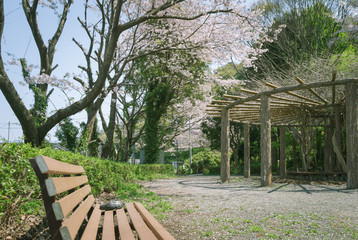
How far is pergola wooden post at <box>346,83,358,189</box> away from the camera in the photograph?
8586 millimetres

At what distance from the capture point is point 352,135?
8.73m

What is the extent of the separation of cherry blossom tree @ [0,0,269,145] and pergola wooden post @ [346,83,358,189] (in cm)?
335

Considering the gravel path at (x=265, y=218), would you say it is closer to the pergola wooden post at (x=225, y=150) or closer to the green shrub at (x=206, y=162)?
the pergola wooden post at (x=225, y=150)

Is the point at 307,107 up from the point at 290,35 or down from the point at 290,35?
down

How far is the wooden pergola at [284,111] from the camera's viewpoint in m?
8.77

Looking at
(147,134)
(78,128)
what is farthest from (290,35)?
(78,128)

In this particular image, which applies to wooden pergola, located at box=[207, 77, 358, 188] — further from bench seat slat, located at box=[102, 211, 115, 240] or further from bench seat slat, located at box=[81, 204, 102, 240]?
bench seat slat, located at box=[81, 204, 102, 240]

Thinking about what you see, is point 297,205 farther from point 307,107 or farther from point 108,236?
point 307,107

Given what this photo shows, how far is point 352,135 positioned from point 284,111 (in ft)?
13.6

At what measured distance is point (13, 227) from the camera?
9.86 ft

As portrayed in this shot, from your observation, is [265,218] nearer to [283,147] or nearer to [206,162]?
[283,147]

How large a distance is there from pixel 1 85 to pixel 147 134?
12.7m

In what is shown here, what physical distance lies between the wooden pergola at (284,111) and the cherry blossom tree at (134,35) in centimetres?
222

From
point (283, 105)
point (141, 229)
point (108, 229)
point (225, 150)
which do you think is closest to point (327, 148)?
point (283, 105)
